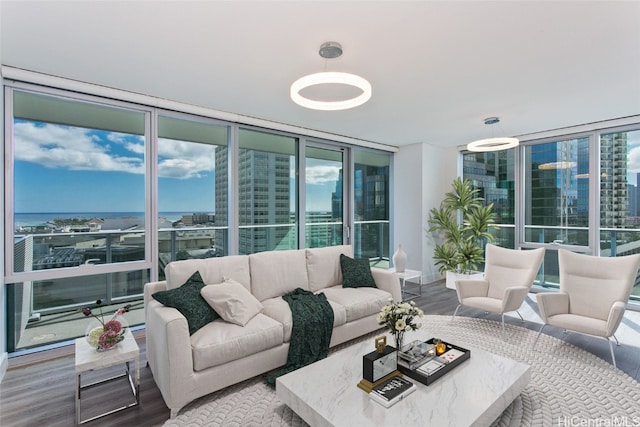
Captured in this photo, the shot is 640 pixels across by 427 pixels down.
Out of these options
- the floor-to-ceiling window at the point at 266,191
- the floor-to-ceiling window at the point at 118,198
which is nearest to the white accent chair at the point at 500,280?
the floor-to-ceiling window at the point at 118,198

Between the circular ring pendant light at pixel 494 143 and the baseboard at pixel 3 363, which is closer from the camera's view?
the baseboard at pixel 3 363

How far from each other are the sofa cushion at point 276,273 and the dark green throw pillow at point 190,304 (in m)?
0.64

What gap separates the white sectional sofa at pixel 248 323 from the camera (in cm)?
223

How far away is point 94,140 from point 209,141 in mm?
1301

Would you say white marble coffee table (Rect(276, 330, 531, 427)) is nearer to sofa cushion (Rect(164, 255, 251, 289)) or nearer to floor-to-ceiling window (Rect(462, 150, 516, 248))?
sofa cushion (Rect(164, 255, 251, 289))

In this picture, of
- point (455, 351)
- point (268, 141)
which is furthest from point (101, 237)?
point (455, 351)

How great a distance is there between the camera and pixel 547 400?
235 centimetres

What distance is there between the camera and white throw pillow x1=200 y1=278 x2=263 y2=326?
267 centimetres

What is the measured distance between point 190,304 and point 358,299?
1.67 m

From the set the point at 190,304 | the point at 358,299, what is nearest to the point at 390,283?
the point at 358,299

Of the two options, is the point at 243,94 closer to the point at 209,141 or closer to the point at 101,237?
the point at 209,141

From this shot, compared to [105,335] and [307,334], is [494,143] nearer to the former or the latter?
[307,334]

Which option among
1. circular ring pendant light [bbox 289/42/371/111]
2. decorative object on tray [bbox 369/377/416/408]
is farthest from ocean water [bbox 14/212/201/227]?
decorative object on tray [bbox 369/377/416/408]

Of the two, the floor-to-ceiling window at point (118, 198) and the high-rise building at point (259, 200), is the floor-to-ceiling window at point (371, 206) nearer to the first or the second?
the floor-to-ceiling window at point (118, 198)
